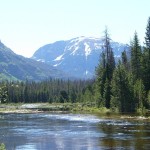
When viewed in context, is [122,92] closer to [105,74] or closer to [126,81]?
[126,81]

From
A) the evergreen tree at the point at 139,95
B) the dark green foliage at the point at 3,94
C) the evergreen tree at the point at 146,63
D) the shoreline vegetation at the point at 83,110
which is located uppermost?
the evergreen tree at the point at 146,63

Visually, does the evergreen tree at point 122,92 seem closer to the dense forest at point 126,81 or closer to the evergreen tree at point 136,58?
the dense forest at point 126,81

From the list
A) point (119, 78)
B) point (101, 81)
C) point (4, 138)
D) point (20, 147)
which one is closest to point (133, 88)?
point (119, 78)

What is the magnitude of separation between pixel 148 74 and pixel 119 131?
4655 centimetres

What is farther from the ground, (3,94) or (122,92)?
(122,92)

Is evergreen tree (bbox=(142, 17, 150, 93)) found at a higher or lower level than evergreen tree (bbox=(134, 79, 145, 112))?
higher

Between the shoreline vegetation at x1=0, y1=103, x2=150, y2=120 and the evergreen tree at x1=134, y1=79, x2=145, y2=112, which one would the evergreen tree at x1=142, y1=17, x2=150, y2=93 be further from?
the shoreline vegetation at x1=0, y1=103, x2=150, y2=120

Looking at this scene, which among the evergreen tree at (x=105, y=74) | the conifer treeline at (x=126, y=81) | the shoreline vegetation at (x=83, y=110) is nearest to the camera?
the shoreline vegetation at (x=83, y=110)

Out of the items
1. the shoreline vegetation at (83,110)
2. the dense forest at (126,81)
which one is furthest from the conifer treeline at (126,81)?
the shoreline vegetation at (83,110)

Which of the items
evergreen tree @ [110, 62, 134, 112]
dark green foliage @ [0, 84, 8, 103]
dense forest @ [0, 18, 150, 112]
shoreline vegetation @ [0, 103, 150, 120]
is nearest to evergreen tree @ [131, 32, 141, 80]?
dense forest @ [0, 18, 150, 112]

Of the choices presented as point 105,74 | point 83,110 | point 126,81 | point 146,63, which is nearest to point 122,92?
point 126,81

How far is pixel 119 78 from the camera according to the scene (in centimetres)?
8288

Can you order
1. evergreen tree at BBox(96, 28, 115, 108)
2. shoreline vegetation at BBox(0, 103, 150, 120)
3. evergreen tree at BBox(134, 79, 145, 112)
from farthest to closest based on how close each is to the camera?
evergreen tree at BBox(96, 28, 115, 108), evergreen tree at BBox(134, 79, 145, 112), shoreline vegetation at BBox(0, 103, 150, 120)

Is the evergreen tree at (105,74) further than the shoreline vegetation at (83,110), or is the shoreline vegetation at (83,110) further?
the evergreen tree at (105,74)
